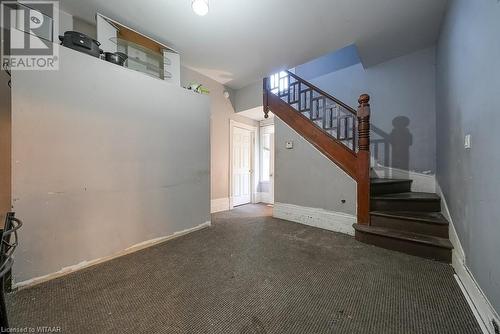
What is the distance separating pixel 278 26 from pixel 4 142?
11.2 feet

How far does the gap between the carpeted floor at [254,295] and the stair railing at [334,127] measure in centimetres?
99

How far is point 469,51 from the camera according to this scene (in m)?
1.59

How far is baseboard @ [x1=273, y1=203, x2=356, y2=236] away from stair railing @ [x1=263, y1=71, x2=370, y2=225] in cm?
23

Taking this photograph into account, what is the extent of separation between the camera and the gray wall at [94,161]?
1.65 metres

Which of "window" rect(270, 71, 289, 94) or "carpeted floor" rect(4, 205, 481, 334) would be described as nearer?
"carpeted floor" rect(4, 205, 481, 334)

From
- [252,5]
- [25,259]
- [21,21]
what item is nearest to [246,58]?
[252,5]

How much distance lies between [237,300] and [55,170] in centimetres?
198

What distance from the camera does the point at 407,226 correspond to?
2.36 metres

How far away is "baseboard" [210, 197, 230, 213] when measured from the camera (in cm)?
417

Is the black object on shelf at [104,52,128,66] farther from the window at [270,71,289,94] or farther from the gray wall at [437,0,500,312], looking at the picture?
the gray wall at [437,0,500,312]

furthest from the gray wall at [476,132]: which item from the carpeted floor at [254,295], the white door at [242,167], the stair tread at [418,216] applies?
the white door at [242,167]

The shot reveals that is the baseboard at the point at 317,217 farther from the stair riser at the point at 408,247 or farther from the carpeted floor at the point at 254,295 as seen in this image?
the carpeted floor at the point at 254,295

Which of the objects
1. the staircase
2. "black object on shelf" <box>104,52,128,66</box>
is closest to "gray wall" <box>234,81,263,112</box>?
the staircase

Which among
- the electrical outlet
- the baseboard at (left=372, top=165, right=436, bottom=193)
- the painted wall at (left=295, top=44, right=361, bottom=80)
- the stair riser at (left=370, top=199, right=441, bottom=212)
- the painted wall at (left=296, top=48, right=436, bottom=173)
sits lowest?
the stair riser at (left=370, top=199, right=441, bottom=212)
